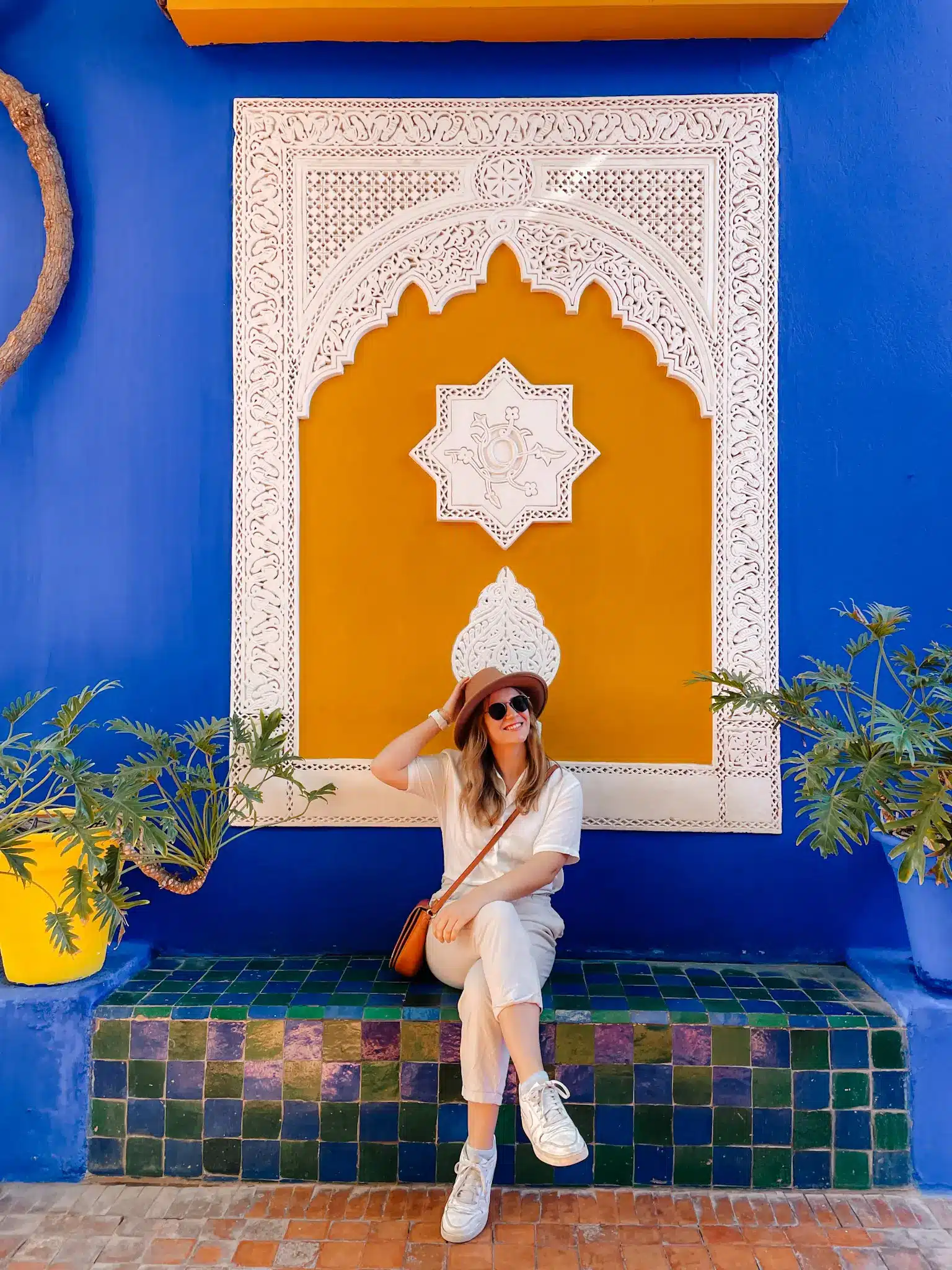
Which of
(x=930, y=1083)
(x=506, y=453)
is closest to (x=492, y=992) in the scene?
(x=930, y=1083)

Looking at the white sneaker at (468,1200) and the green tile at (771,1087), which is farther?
the green tile at (771,1087)

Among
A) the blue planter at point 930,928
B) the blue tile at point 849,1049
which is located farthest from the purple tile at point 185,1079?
the blue planter at point 930,928

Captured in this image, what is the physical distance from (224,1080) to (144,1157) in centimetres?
29

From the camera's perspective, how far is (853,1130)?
235 cm

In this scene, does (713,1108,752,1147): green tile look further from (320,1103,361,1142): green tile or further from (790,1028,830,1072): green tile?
(320,1103,361,1142): green tile

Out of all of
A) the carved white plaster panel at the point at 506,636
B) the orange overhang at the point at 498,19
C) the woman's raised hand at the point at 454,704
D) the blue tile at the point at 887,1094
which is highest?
the orange overhang at the point at 498,19

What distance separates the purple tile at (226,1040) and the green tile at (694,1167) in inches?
46.7

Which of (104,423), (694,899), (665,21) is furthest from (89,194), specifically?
(694,899)

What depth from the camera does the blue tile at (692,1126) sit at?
236 centimetres

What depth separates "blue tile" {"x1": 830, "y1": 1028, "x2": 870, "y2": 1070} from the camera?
2375 mm

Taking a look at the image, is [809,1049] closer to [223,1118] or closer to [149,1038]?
[223,1118]

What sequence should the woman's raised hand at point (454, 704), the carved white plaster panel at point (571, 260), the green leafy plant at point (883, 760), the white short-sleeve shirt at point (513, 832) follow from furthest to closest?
the carved white plaster panel at point (571, 260), the woman's raised hand at point (454, 704), the white short-sleeve shirt at point (513, 832), the green leafy plant at point (883, 760)

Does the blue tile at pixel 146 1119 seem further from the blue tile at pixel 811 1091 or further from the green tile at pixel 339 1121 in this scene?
the blue tile at pixel 811 1091

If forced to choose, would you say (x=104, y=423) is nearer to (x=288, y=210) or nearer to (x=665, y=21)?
(x=288, y=210)
